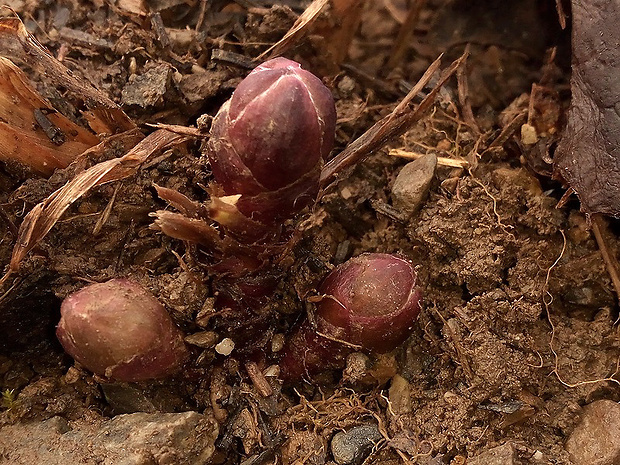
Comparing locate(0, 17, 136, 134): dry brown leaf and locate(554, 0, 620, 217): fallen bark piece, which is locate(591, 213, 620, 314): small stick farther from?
locate(0, 17, 136, 134): dry brown leaf

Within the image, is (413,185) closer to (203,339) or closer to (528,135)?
(528,135)

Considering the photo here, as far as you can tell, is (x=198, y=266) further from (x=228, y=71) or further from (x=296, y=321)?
(x=228, y=71)

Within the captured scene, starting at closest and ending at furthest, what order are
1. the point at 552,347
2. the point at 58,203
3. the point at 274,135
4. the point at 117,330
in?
the point at 274,135 → the point at 117,330 → the point at 58,203 → the point at 552,347

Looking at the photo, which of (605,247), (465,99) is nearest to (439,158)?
(465,99)

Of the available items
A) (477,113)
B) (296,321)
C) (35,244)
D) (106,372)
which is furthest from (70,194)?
(477,113)

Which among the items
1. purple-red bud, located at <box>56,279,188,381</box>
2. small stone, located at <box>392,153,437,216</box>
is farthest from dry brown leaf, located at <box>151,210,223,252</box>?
small stone, located at <box>392,153,437,216</box>

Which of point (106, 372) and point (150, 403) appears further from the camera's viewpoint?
point (150, 403)

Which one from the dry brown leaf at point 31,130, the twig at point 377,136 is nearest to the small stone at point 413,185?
the twig at point 377,136
